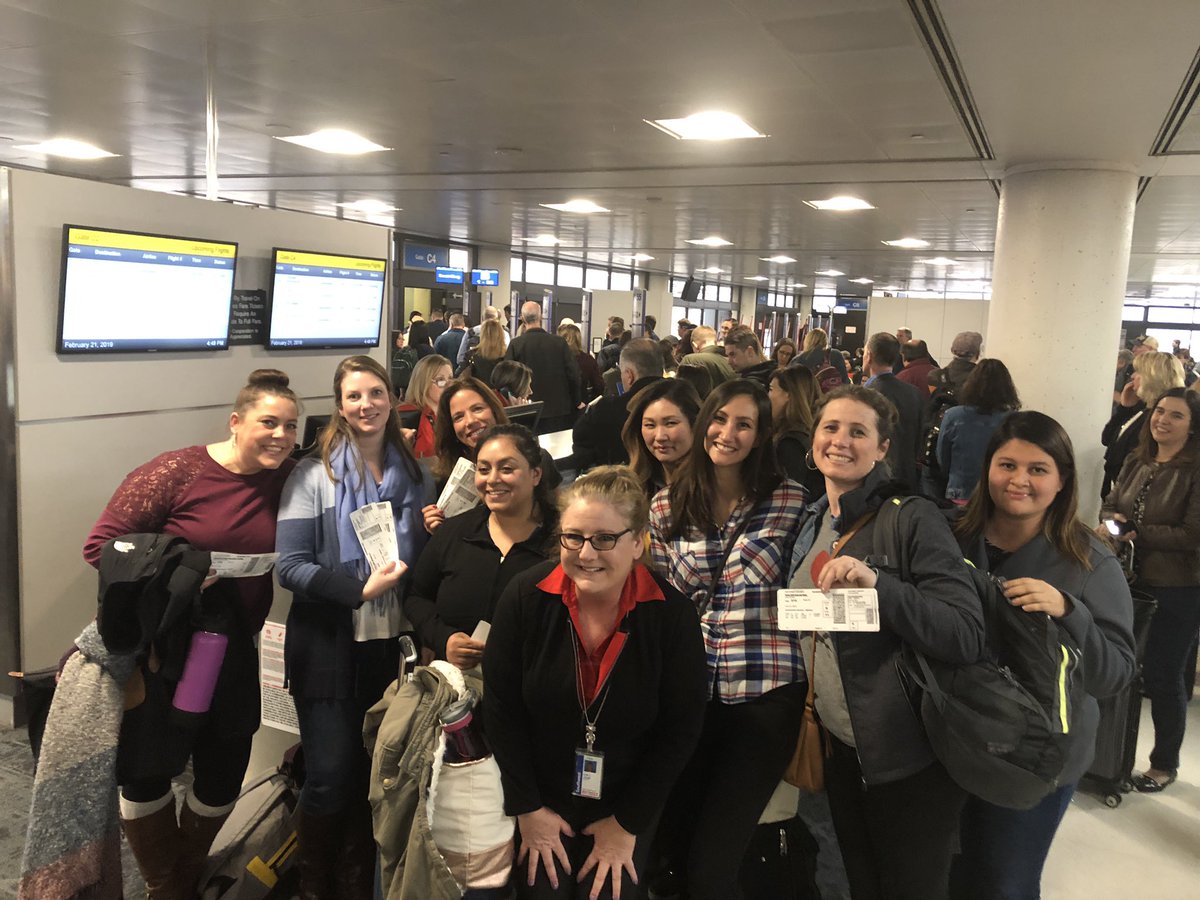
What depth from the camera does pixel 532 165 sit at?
23.5 ft

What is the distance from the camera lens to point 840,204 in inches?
335

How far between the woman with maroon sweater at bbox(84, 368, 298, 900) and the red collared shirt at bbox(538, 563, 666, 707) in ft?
3.34

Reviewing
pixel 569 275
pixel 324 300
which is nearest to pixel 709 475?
pixel 324 300

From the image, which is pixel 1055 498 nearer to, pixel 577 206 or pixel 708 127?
pixel 708 127

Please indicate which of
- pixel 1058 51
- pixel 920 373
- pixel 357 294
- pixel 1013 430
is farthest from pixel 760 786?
pixel 920 373

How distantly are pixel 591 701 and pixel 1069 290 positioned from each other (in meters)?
5.20

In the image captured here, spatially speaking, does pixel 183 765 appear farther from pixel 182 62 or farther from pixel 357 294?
pixel 182 62

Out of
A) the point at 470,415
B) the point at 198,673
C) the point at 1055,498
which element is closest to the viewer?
the point at 1055,498

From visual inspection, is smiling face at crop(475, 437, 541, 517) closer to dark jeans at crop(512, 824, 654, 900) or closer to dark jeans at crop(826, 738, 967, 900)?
dark jeans at crop(512, 824, 654, 900)

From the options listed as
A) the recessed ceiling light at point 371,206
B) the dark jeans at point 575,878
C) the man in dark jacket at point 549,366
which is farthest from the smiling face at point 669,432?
the recessed ceiling light at point 371,206

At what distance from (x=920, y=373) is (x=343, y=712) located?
6.36 m

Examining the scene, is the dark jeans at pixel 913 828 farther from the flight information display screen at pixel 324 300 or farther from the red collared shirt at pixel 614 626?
the flight information display screen at pixel 324 300

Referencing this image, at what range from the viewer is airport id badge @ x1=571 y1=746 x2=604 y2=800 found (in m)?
1.91

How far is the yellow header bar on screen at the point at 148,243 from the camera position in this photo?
10.6 feet
